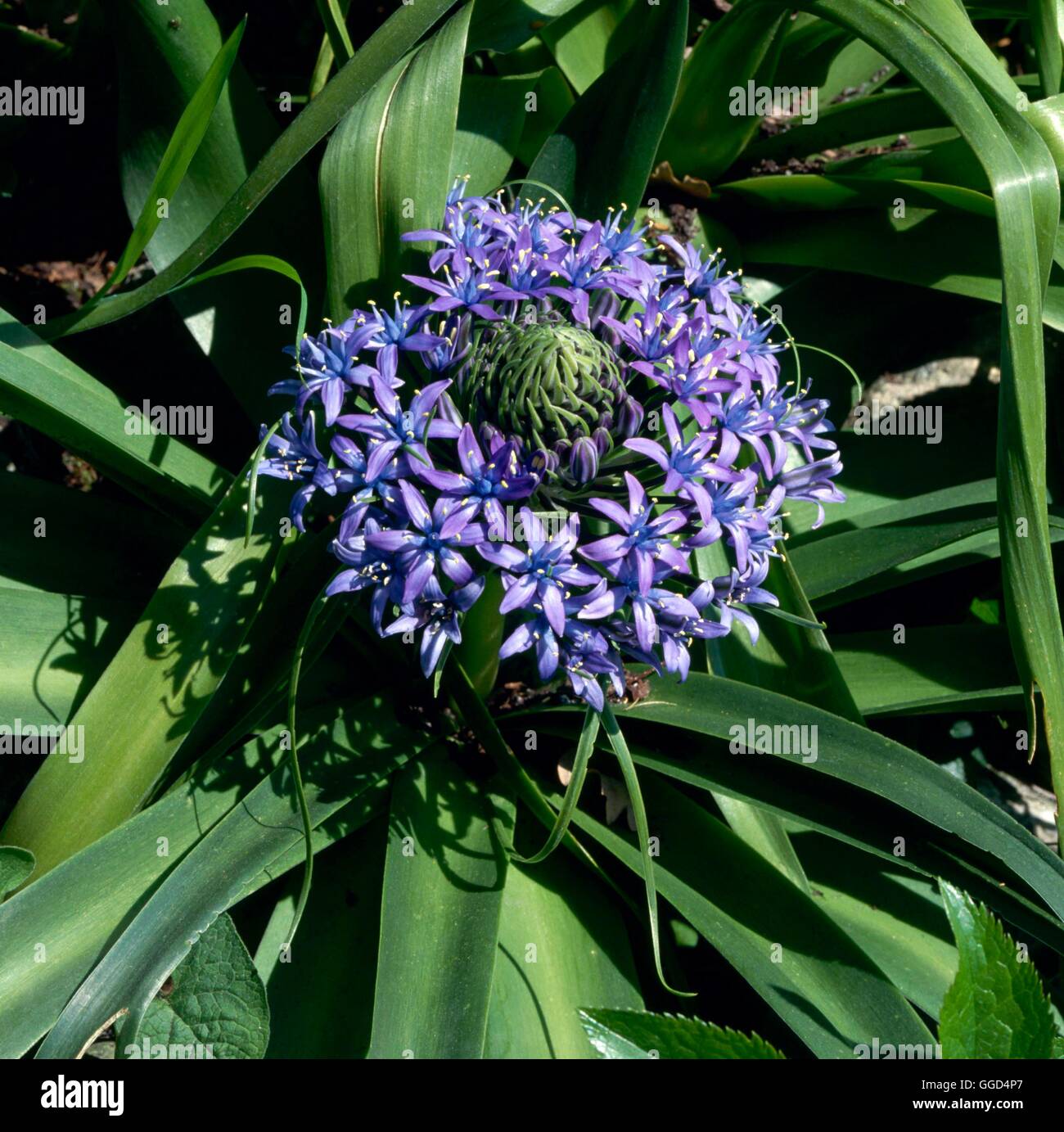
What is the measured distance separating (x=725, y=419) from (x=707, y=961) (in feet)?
5.26

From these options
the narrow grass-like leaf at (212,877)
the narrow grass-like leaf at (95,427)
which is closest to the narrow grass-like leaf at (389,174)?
the narrow grass-like leaf at (95,427)

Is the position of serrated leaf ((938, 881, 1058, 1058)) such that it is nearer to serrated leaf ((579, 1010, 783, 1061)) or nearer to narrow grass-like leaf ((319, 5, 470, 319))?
serrated leaf ((579, 1010, 783, 1061))

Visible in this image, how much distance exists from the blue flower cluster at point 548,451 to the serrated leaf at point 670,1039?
0.57 metres

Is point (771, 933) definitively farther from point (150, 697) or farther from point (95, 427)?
point (95, 427)

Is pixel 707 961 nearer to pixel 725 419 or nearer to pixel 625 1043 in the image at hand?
pixel 625 1043

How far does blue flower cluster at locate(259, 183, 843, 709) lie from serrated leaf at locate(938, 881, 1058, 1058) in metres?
0.68

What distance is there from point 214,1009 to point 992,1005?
149 centimetres

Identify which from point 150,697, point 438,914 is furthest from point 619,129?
point 438,914

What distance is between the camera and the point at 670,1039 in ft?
5.24

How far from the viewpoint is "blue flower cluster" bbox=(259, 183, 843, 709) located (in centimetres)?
175

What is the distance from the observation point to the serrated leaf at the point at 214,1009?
199 cm

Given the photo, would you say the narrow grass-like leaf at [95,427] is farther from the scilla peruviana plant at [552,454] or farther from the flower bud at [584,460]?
the flower bud at [584,460]

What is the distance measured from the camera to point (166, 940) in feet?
6.15

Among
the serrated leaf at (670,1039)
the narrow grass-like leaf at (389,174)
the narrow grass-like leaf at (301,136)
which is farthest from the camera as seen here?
the narrow grass-like leaf at (389,174)
